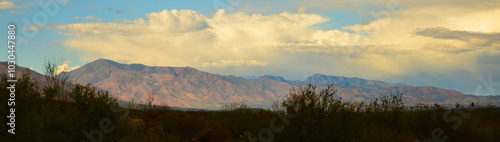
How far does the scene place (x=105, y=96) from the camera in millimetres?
16031

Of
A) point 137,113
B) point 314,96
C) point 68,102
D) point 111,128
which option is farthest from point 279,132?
point 68,102

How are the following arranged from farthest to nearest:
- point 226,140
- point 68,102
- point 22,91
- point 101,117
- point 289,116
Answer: point 68,102, point 226,140, point 22,91, point 289,116, point 101,117

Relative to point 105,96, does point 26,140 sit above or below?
below

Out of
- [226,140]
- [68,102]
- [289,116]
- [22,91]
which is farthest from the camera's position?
[68,102]

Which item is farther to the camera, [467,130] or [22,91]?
[467,130]

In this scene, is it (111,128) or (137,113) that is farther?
(137,113)

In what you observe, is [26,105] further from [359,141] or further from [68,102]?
[359,141]

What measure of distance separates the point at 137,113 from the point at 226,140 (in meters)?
8.39

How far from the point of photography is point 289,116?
1230 cm

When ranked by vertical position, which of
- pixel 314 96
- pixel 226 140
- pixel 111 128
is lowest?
pixel 226 140

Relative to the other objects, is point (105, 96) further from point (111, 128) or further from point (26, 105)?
point (111, 128)

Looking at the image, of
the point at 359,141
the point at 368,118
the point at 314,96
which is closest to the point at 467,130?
the point at 368,118

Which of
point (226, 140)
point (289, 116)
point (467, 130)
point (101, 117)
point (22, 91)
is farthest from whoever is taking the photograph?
point (226, 140)

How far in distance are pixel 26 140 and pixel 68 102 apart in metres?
10.4
